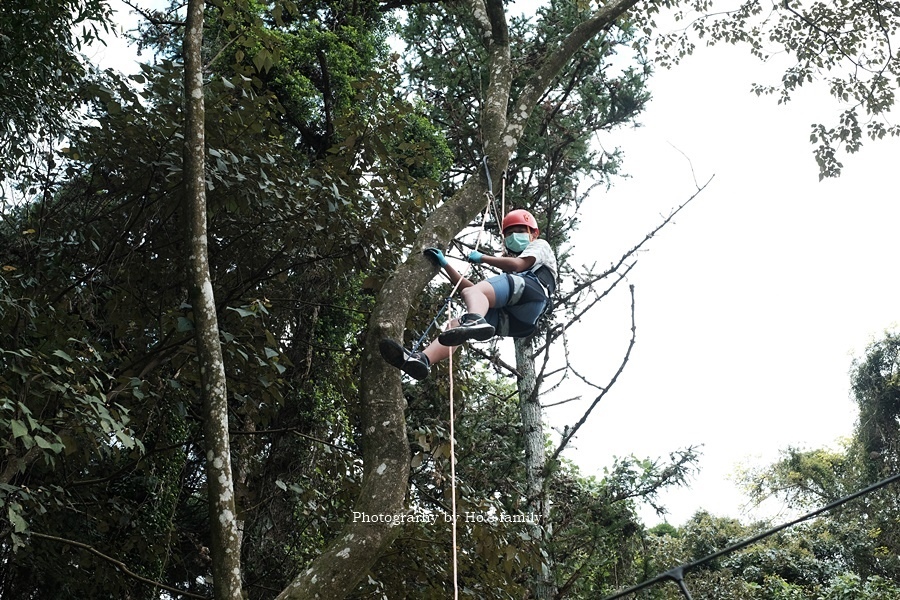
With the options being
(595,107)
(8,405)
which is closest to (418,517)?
(8,405)

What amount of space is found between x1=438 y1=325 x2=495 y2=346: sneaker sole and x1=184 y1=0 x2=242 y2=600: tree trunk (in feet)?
3.40

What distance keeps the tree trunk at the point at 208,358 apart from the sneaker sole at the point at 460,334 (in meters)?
1.04

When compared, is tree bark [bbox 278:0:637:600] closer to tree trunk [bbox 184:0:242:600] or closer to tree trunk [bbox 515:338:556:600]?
tree trunk [bbox 184:0:242:600]

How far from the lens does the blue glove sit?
145 inches

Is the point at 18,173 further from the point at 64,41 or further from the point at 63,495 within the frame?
the point at 63,495

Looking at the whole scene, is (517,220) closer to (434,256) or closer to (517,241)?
(517,241)

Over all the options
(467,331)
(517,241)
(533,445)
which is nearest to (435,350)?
(467,331)

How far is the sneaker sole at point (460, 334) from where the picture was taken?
3979mm

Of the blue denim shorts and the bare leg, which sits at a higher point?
the blue denim shorts

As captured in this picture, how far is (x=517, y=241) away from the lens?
16.2ft

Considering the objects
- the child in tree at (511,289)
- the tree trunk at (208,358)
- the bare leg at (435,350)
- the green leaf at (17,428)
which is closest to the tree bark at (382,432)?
the tree trunk at (208,358)

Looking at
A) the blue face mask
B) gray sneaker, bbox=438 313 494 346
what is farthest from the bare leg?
the blue face mask

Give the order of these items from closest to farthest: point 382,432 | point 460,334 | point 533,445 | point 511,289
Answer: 1. point 382,432
2. point 460,334
3. point 511,289
4. point 533,445

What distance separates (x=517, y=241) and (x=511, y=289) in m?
0.38
